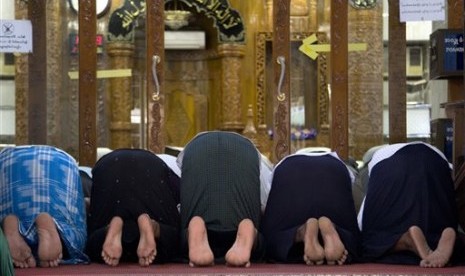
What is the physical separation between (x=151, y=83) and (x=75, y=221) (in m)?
2.65

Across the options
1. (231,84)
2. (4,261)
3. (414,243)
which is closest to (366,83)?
(231,84)

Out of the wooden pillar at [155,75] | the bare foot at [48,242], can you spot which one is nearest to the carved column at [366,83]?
the wooden pillar at [155,75]

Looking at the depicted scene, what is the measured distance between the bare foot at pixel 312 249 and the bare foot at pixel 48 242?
103 cm

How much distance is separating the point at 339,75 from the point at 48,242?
3229mm

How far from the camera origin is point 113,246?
13.6ft

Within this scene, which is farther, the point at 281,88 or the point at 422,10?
the point at 281,88

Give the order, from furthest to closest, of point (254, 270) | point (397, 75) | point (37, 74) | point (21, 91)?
point (21, 91), point (37, 74), point (397, 75), point (254, 270)

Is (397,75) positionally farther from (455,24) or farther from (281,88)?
(281,88)

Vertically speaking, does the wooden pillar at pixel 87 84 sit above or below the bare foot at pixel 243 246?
above

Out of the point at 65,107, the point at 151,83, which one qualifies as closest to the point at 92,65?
the point at 151,83

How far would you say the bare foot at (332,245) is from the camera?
4.12 meters

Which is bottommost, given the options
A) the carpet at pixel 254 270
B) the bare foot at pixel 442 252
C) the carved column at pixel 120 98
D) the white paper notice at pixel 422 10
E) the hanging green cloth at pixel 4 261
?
the carpet at pixel 254 270

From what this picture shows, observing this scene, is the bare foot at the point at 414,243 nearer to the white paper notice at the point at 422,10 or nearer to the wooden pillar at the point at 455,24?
the white paper notice at the point at 422,10

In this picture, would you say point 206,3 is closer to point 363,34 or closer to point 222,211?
point 363,34
